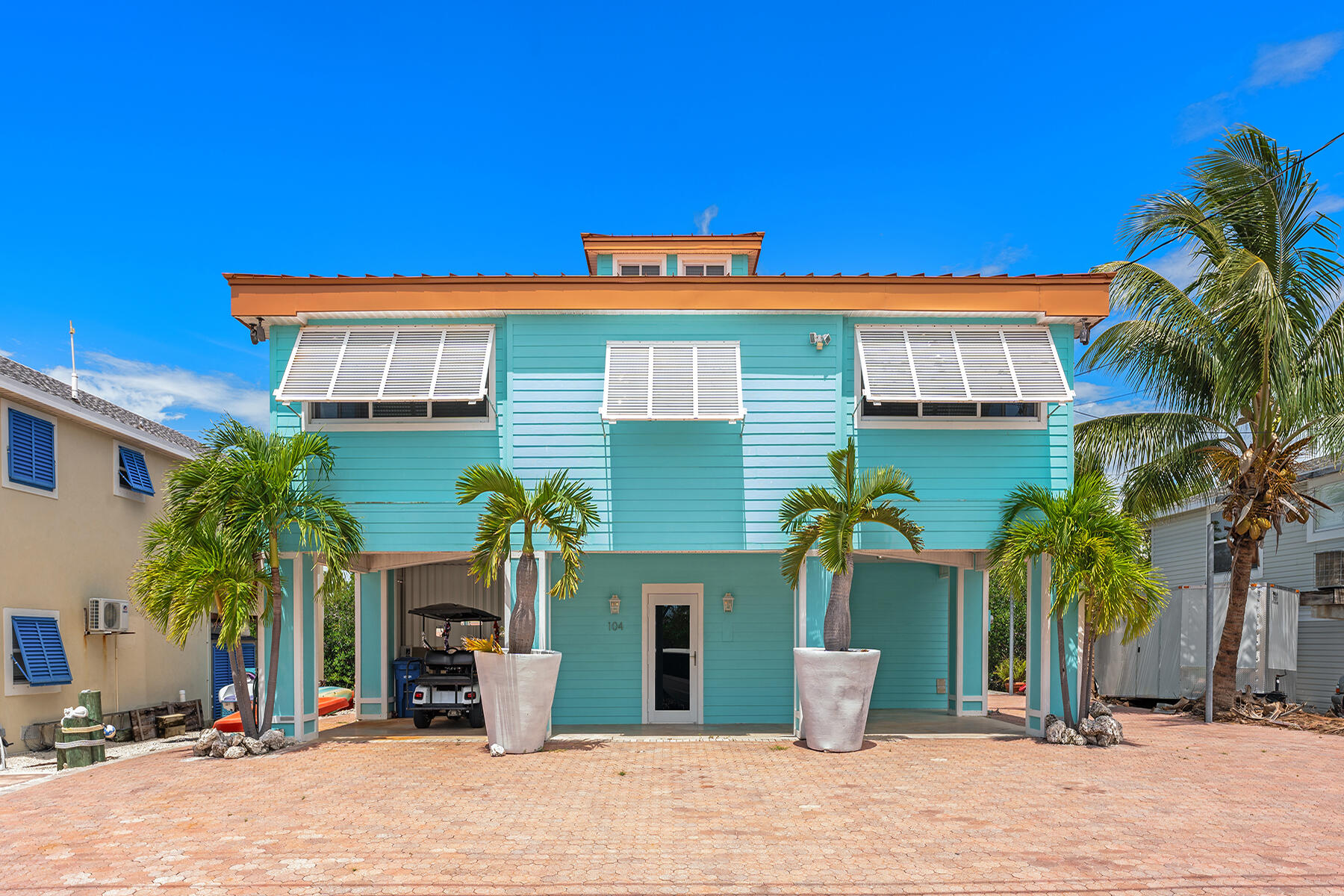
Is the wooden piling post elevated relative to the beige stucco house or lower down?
lower down

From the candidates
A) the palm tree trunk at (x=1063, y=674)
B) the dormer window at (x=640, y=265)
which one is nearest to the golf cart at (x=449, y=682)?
the dormer window at (x=640, y=265)

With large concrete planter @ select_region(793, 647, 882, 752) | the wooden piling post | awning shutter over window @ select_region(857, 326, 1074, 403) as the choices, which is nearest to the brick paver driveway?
large concrete planter @ select_region(793, 647, 882, 752)

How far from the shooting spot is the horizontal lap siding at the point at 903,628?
14742 millimetres

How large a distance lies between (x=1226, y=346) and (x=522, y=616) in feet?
36.6

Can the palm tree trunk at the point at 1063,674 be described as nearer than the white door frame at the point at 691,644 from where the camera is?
Yes

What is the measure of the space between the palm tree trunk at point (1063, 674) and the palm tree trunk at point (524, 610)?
255 inches

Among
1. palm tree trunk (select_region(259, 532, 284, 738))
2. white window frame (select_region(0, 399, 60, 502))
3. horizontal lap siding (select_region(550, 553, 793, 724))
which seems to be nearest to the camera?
palm tree trunk (select_region(259, 532, 284, 738))

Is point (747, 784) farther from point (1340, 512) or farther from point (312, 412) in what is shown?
point (1340, 512)

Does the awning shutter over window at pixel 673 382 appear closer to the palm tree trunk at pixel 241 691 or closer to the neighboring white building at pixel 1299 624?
the palm tree trunk at pixel 241 691

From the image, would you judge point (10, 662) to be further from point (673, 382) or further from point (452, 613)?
point (673, 382)

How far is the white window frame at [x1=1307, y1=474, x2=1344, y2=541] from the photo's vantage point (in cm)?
1669

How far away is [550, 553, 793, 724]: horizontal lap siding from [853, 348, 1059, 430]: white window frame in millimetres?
2717

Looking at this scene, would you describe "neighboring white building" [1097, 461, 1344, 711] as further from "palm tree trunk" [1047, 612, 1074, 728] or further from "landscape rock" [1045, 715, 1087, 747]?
"landscape rock" [1045, 715, 1087, 747]

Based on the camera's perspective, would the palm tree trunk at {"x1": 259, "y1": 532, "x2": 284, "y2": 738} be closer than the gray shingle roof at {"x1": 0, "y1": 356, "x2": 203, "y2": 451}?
Yes
